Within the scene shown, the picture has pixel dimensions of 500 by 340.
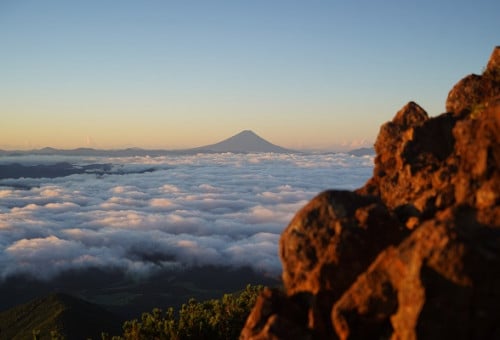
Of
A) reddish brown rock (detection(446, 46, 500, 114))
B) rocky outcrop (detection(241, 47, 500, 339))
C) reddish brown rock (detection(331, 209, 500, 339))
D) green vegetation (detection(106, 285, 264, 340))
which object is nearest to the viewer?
reddish brown rock (detection(331, 209, 500, 339))

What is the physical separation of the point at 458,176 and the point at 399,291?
24.7 feet

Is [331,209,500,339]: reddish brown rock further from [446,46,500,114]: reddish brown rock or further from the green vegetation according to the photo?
the green vegetation

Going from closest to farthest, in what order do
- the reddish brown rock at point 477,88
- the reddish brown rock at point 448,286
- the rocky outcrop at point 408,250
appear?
1. the reddish brown rock at point 448,286
2. the rocky outcrop at point 408,250
3. the reddish brown rock at point 477,88

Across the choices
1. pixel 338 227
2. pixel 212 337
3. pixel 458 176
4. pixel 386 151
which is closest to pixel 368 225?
pixel 338 227

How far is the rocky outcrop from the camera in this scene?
17078 mm

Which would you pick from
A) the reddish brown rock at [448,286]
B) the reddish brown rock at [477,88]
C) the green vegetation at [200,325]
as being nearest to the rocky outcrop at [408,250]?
the reddish brown rock at [448,286]

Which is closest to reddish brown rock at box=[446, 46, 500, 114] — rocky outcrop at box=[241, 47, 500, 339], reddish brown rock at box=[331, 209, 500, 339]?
rocky outcrop at box=[241, 47, 500, 339]

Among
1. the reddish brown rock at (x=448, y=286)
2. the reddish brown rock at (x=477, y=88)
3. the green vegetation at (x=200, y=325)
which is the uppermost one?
the reddish brown rock at (x=477, y=88)

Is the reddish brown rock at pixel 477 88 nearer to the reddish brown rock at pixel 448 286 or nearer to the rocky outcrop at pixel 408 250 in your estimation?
the rocky outcrop at pixel 408 250

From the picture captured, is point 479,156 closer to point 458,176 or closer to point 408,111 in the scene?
point 458,176

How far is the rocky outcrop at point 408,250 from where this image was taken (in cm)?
1708

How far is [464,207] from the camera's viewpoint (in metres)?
20.9

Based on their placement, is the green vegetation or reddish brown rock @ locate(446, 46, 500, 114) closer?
reddish brown rock @ locate(446, 46, 500, 114)

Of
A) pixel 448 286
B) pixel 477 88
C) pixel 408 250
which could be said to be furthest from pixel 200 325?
pixel 448 286
